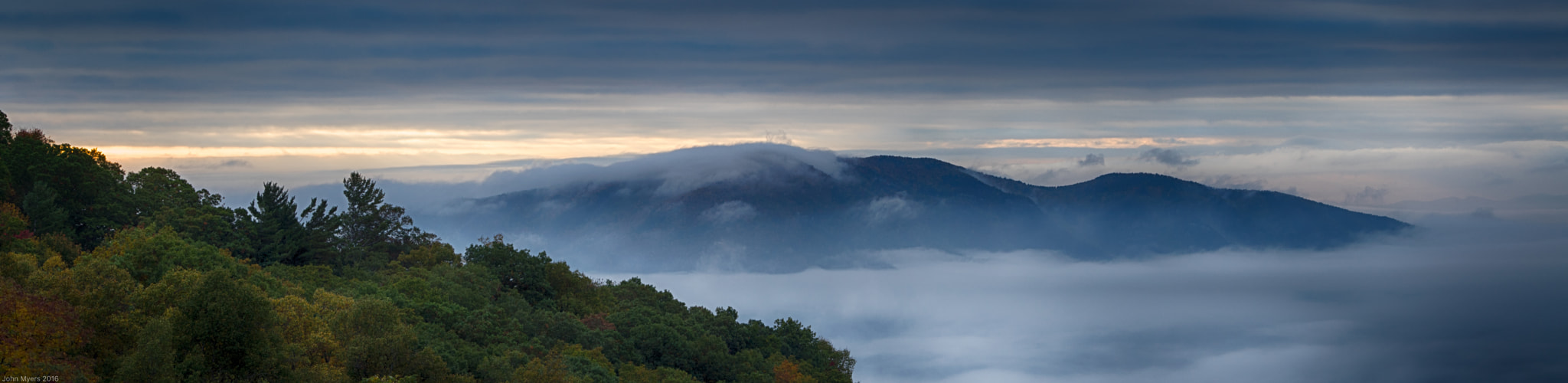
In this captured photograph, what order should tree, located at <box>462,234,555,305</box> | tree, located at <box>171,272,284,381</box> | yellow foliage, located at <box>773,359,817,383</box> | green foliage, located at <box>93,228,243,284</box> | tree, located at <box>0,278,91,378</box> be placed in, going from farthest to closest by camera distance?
tree, located at <box>462,234,555,305</box> → yellow foliage, located at <box>773,359,817,383</box> → green foliage, located at <box>93,228,243,284</box> → tree, located at <box>171,272,284,381</box> → tree, located at <box>0,278,91,378</box>

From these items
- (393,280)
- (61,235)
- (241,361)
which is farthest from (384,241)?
(241,361)

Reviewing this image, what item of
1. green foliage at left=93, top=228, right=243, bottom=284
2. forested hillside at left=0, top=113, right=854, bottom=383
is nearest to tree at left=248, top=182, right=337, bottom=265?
forested hillside at left=0, top=113, right=854, bottom=383

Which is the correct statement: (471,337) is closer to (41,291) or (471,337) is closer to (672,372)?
(672,372)

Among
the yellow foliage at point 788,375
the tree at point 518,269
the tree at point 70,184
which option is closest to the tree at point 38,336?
the tree at point 70,184

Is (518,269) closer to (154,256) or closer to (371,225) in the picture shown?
(371,225)

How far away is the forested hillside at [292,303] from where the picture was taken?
42156 mm

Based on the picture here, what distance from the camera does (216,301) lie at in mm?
42375

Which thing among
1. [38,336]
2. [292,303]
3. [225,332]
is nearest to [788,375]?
[292,303]

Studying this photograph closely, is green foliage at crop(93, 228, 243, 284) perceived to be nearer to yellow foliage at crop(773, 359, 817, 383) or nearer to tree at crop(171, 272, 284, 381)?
tree at crop(171, 272, 284, 381)

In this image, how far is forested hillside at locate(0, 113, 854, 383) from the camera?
138ft

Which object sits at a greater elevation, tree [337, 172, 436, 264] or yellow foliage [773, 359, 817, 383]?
tree [337, 172, 436, 264]

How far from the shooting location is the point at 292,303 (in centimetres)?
5347

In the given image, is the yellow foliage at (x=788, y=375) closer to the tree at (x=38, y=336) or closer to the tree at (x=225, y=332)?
the tree at (x=225, y=332)

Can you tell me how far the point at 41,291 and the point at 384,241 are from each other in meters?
79.3
